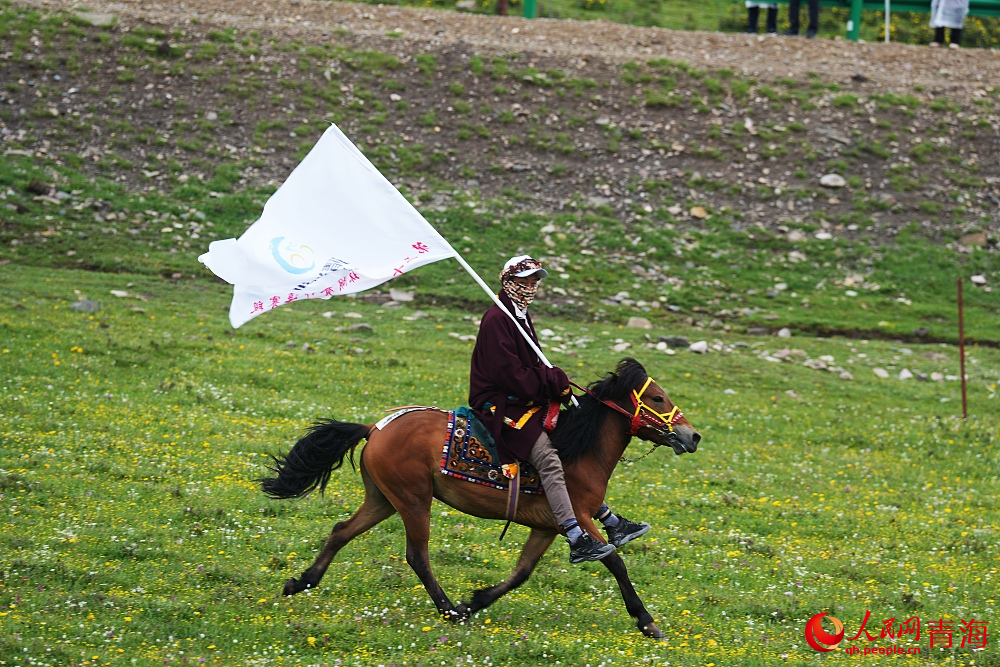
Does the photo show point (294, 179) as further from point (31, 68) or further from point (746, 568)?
point (31, 68)

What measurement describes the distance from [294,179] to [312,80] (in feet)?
72.6

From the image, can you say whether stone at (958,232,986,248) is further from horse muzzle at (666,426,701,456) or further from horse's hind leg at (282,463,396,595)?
horse's hind leg at (282,463,396,595)

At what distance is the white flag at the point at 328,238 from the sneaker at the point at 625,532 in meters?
3.02

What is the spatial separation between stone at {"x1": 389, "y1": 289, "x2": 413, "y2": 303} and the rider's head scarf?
1454 cm

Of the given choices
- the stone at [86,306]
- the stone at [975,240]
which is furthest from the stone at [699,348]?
the stone at [86,306]

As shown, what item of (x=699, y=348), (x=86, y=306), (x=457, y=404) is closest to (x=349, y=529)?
(x=457, y=404)

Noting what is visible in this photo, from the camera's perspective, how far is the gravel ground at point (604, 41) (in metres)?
33.0

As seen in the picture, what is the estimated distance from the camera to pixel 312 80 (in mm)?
30891

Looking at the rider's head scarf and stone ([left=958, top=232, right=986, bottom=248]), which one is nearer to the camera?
the rider's head scarf

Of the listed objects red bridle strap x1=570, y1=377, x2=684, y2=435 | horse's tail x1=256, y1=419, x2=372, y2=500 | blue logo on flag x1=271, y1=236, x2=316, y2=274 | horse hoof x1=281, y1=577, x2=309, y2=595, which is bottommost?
horse hoof x1=281, y1=577, x2=309, y2=595

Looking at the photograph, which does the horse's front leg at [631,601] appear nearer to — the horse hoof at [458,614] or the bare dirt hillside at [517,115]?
the horse hoof at [458,614]

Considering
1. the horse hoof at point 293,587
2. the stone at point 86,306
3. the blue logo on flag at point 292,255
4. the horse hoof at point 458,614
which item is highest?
the blue logo on flag at point 292,255

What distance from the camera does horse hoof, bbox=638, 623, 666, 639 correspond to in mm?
9445

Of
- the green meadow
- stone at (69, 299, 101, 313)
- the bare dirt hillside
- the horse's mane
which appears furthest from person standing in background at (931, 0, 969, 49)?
the horse's mane
